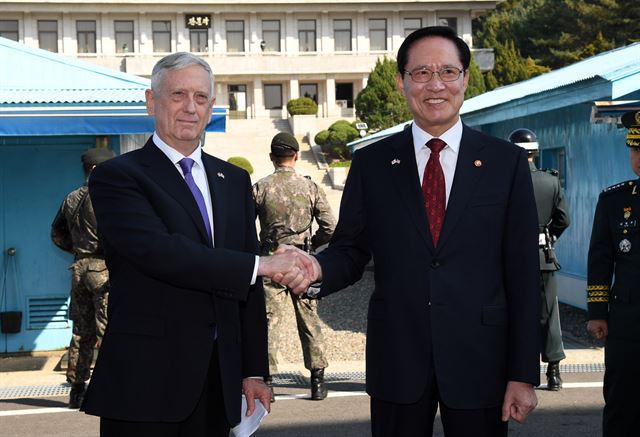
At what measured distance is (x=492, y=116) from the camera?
1608cm

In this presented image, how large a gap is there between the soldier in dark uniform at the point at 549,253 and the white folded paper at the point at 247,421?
4426 millimetres

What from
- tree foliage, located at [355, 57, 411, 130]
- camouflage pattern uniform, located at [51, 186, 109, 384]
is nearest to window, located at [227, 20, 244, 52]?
tree foliage, located at [355, 57, 411, 130]

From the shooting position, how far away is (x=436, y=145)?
382 cm

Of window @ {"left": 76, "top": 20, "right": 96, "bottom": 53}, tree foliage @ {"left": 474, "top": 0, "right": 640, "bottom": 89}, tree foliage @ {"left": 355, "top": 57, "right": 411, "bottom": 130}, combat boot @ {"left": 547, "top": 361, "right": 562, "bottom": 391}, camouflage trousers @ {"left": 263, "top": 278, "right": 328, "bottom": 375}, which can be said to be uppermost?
window @ {"left": 76, "top": 20, "right": 96, "bottom": 53}

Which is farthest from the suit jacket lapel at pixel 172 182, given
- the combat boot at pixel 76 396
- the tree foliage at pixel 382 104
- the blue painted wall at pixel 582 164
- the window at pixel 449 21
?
the window at pixel 449 21

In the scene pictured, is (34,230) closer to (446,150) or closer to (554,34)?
(446,150)

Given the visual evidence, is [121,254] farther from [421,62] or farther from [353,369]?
[353,369]

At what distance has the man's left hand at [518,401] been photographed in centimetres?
358

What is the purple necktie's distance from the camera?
3.68 metres

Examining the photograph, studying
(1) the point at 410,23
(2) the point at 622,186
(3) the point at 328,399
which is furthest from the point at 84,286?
(1) the point at 410,23

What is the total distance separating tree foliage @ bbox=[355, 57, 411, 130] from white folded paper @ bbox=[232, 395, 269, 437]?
44.4 metres

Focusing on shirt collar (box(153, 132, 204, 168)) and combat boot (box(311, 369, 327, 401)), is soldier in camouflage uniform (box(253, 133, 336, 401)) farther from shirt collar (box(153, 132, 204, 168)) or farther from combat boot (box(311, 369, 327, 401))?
shirt collar (box(153, 132, 204, 168))

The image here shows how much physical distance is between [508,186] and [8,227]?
770 cm

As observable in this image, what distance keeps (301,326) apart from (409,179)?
4.22 m
